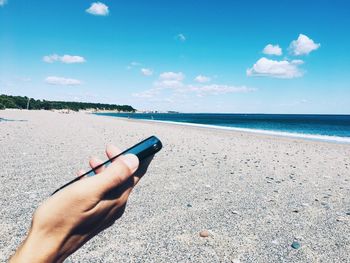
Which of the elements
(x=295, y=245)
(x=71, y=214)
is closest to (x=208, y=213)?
(x=295, y=245)

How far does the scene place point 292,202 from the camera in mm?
5832

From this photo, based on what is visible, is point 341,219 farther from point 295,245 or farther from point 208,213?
point 208,213

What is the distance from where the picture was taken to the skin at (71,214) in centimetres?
140

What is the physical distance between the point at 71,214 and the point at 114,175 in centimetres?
28

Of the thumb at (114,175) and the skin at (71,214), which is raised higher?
the thumb at (114,175)

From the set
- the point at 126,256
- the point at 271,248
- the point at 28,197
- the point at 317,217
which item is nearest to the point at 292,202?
the point at 317,217

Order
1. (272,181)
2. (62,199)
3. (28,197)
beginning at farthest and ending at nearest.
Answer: (272,181) < (28,197) < (62,199)

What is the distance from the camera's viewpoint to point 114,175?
1.52 m

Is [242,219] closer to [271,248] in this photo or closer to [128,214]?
[271,248]

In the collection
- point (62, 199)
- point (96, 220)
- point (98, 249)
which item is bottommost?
point (98, 249)

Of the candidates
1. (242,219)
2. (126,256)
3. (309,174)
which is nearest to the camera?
(126,256)

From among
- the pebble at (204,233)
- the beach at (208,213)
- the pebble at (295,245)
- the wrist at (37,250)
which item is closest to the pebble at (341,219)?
the beach at (208,213)

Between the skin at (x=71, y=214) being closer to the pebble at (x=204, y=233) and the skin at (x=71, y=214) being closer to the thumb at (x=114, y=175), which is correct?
the thumb at (x=114, y=175)

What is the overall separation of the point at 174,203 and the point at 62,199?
4163mm
